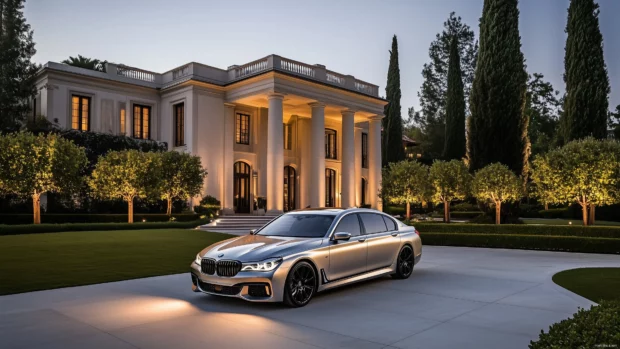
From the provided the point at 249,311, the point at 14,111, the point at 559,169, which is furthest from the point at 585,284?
the point at 14,111

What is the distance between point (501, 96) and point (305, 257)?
74.9 feet

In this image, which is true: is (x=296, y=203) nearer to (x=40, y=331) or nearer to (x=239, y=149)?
(x=239, y=149)

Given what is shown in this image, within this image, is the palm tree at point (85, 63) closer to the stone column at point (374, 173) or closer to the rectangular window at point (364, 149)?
the rectangular window at point (364, 149)

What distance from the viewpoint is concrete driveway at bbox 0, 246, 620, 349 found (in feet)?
19.0

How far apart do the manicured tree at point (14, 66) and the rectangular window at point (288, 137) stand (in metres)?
→ 17.8

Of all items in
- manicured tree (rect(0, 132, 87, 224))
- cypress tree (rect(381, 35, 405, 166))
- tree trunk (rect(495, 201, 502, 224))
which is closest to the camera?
manicured tree (rect(0, 132, 87, 224))

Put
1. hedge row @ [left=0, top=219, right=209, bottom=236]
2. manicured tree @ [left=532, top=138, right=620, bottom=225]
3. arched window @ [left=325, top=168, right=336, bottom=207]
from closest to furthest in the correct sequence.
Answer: manicured tree @ [left=532, top=138, right=620, bottom=225]
hedge row @ [left=0, top=219, right=209, bottom=236]
arched window @ [left=325, top=168, right=336, bottom=207]

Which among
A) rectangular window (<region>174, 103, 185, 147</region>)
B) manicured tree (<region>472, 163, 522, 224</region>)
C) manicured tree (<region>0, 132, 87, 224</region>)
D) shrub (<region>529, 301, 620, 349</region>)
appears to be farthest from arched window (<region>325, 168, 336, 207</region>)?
shrub (<region>529, 301, 620, 349</region>)

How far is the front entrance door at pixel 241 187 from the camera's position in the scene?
3644cm

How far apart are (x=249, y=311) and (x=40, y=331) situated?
2.72 meters

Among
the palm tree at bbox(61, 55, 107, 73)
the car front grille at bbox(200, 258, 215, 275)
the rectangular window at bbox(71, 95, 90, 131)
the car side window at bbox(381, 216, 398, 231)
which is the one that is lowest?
the car front grille at bbox(200, 258, 215, 275)

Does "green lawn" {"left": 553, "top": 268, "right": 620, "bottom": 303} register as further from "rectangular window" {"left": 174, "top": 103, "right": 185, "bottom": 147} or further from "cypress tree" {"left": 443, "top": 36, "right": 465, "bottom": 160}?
"cypress tree" {"left": 443, "top": 36, "right": 465, "bottom": 160}

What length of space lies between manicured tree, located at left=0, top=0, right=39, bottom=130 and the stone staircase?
14385mm

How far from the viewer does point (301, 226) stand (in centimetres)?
922
